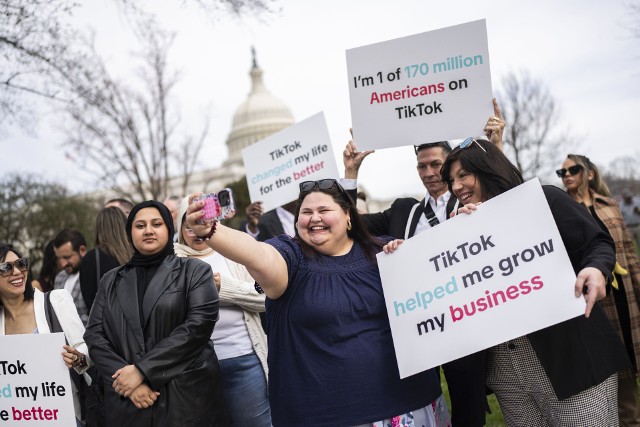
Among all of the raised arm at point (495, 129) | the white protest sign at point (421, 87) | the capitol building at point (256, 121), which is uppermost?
the capitol building at point (256, 121)

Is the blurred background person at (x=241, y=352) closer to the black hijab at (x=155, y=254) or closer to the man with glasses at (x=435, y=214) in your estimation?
the black hijab at (x=155, y=254)

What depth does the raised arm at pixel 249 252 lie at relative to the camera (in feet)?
8.09

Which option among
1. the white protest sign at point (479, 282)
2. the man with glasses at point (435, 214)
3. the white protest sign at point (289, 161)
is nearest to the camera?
the white protest sign at point (479, 282)

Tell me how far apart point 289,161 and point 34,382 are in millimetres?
3007

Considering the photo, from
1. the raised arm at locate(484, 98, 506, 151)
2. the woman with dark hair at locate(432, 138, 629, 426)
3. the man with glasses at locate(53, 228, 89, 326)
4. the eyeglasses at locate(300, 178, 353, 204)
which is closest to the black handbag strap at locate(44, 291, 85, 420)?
the man with glasses at locate(53, 228, 89, 326)

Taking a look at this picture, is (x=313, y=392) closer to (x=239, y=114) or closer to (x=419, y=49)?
(x=419, y=49)

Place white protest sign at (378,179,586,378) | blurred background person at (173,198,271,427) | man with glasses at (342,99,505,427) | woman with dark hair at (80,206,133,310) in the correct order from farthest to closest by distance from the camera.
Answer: woman with dark hair at (80,206,133,310) < blurred background person at (173,198,271,427) < man with glasses at (342,99,505,427) < white protest sign at (378,179,586,378)

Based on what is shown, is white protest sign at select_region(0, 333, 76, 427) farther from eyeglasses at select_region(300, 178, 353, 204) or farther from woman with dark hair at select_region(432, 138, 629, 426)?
woman with dark hair at select_region(432, 138, 629, 426)

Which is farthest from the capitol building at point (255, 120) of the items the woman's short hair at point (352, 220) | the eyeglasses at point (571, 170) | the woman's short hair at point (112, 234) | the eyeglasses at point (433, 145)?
the woman's short hair at point (352, 220)

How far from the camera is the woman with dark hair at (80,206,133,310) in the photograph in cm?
481

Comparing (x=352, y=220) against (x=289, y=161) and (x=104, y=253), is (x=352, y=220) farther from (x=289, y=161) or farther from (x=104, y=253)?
(x=289, y=161)

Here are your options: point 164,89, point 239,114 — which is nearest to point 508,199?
point 164,89

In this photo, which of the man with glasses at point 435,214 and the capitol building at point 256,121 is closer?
the man with glasses at point 435,214

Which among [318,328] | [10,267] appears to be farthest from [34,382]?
[318,328]
